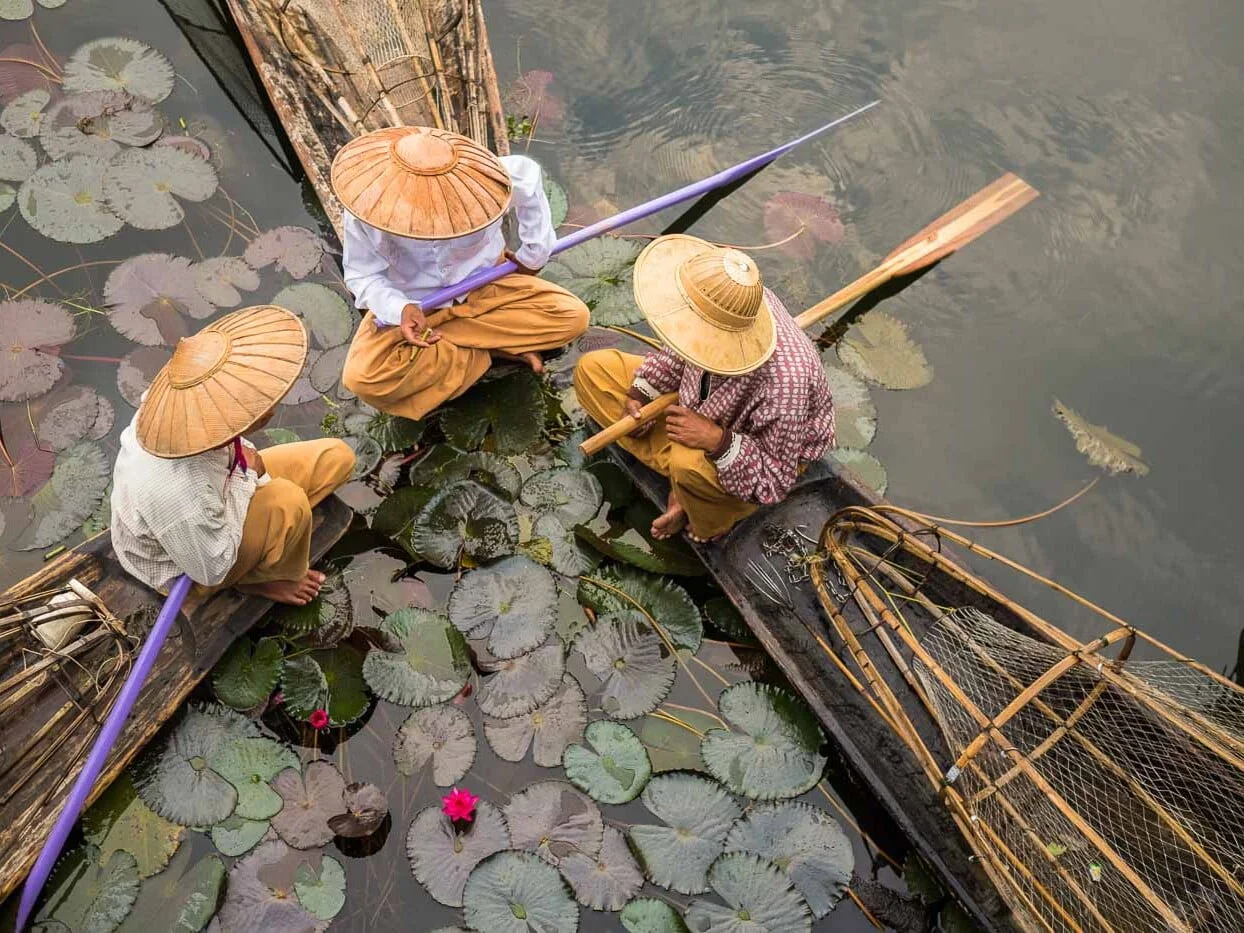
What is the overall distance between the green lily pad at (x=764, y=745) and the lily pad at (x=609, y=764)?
23cm

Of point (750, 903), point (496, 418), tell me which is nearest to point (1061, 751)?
point (750, 903)

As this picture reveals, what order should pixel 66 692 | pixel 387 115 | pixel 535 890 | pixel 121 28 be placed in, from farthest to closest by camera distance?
pixel 121 28 < pixel 387 115 < pixel 535 890 < pixel 66 692

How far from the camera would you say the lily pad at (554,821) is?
9.52ft

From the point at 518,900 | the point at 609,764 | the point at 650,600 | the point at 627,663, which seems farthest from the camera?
the point at 650,600

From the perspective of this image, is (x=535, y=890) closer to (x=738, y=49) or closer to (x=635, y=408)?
(x=635, y=408)

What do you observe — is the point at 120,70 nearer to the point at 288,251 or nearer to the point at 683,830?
the point at 288,251

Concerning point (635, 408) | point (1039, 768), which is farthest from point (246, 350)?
point (1039, 768)

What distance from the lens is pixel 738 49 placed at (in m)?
5.08

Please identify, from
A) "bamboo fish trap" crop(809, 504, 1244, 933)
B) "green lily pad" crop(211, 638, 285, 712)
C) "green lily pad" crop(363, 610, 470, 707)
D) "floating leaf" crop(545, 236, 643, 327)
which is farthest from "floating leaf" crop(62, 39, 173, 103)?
"bamboo fish trap" crop(809, 504, 1244, 933)

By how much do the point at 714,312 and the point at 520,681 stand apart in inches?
57.6

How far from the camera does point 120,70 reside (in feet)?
14.4

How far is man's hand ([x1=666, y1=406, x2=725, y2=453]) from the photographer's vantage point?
116 inches

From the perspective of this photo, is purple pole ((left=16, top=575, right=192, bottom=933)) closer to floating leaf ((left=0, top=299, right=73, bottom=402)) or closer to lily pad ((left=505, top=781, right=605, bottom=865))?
lily pad ((left=505, top=781, right=605, bottom=865))

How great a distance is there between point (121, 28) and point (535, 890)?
461 cm
